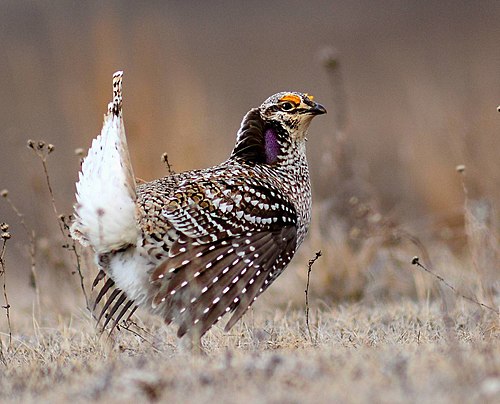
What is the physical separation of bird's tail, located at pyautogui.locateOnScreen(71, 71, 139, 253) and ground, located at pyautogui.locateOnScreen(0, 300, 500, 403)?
53cm

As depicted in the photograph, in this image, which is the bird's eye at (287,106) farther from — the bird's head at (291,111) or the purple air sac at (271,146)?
the purple air sac at (271,146)

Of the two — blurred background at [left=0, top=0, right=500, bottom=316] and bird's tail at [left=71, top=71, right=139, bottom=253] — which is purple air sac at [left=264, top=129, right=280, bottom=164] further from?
bird's tail at [left=71, top=71, right=139, bottom=253]

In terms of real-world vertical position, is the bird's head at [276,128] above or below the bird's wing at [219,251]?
above

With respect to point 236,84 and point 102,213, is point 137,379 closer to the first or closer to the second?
point 102,213

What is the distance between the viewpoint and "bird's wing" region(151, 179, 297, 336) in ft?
15.9

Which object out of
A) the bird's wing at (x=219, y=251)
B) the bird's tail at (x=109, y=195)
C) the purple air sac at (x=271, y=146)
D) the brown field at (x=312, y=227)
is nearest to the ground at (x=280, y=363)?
the brown field at (x=312, y=227)

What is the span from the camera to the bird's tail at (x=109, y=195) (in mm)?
4859

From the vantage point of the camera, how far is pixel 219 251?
494cm

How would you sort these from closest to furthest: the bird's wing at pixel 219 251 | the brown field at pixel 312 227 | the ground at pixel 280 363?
the ground at pixel 280 363, the brown field at pixel 312 227, the bird's wing at pixel 219 251

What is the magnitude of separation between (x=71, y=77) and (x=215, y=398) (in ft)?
20.8

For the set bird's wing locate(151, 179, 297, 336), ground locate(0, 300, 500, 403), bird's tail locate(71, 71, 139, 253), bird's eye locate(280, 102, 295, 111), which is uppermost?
bird's eye locate(280, 102, 295, 111)

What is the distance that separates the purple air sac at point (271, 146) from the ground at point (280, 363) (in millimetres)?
877

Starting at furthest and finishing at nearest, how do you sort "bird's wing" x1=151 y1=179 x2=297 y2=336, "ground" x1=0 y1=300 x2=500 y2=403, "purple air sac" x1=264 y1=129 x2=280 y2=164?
1. "purple air sac" x1=264 y1=129 x2=280 y2=164
2. "bird's wing" x1=151 y1=179 x2=297 y2=336
3. "ground" x1=0 y1=300 x2=500 y2=403

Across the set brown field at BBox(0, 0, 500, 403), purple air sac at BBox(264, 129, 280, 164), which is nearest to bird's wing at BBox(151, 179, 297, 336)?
brown field at BBox(0, 0, 500, 403)
